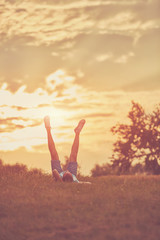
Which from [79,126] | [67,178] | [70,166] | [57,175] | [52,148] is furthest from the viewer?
[79,126]

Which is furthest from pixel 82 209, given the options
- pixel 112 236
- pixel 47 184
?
pixel 47 184

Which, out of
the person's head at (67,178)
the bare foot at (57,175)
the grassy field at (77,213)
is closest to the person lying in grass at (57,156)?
the bare foot at (57,175)

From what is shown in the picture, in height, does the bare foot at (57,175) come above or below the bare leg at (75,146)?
below

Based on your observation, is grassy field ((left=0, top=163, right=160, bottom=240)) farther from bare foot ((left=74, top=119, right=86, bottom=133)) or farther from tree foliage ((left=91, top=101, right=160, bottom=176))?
tree foliage ((left=91, top=101, right=160, bottom=176))

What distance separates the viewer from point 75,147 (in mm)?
15609

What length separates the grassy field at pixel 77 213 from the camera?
841cm

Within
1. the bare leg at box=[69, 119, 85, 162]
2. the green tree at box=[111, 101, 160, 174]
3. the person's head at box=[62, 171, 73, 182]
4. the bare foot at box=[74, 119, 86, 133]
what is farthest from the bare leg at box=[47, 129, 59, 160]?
the green tree at box=[111, 101, 160, 174]

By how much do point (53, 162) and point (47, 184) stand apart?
1998 millimetres

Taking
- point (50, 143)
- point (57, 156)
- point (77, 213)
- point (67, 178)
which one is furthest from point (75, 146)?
point (77, 213)

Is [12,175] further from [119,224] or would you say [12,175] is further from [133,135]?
[133,135]

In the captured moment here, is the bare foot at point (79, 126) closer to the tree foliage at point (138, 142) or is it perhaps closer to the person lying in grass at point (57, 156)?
the person lying in grass at point (57, 156)

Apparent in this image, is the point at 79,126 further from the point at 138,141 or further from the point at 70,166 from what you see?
the point at 138,141

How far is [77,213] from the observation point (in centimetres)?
959

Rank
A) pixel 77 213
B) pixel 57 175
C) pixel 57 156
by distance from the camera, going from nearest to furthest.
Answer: pixel 77 213 → pixel 57 175 → pixel 57 156
